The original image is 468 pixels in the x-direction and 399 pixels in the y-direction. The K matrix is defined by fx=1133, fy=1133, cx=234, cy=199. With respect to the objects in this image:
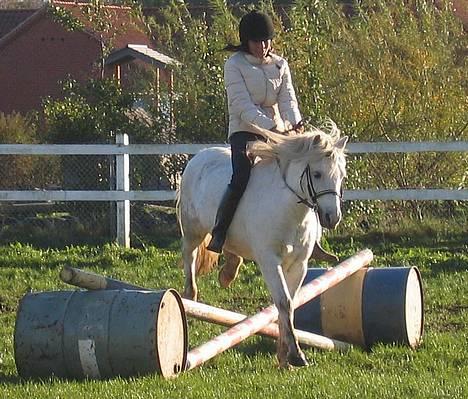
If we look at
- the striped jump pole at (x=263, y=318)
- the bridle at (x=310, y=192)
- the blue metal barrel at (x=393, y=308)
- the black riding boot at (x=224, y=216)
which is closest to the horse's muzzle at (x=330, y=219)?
the bridle at (x=310, y=192)

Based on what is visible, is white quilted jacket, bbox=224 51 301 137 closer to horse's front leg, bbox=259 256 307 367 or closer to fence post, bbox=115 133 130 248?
horse's front leg, bbox=259 256 307 367

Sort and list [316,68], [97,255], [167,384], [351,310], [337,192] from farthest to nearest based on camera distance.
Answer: [316,68]
[97,255]
[351,310]
[337,192]
[167,384]

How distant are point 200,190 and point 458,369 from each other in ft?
9.27

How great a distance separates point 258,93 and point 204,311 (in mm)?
1835

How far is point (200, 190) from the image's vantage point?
9648mm

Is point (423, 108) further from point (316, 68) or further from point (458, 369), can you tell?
point (458, 369)

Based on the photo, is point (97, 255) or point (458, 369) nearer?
point (458, 369)

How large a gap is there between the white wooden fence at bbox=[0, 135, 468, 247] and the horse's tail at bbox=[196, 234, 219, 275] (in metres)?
4.36

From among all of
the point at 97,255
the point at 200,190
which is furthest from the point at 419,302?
the point at 97,255

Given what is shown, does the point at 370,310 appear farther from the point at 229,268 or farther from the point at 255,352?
the point at 229,268

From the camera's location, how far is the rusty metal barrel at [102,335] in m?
7.39

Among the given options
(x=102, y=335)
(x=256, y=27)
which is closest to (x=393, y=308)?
(x=256, y=27)

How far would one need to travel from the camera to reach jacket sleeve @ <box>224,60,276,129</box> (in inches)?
340

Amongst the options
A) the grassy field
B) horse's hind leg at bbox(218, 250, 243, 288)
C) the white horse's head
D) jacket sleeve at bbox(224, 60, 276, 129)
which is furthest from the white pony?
horse's hind leg at bbox(218, 250, 243, 288)
